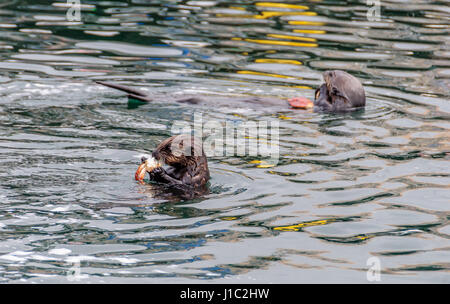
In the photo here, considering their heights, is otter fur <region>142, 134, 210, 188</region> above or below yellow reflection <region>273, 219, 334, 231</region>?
above

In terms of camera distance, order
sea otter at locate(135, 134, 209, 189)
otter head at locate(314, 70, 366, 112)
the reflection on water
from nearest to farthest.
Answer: the reflection on water, sea otter at locate(135, 134, 209, 189), otter head at locate(314, 70, 366, 112)

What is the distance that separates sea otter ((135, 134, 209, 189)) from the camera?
7121 millimetres

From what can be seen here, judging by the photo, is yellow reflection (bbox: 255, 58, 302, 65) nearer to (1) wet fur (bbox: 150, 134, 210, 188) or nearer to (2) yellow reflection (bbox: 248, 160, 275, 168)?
(2) yellow reflection (bbox: 248, 160, 275, 168)

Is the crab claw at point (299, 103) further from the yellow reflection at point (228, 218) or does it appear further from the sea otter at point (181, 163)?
the yellow reflection at point (228, 218)

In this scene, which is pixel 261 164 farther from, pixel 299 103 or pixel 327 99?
pixel 327 99

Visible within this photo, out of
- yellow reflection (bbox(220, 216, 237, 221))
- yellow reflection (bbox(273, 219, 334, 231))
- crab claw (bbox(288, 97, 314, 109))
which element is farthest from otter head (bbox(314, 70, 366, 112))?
yellow reflection (bbox(220, 216, 237, 221))

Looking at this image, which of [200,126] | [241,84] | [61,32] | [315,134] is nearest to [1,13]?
[61,32]

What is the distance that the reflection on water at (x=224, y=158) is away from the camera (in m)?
5.75

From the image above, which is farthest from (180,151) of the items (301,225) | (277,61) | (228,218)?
(277,61)

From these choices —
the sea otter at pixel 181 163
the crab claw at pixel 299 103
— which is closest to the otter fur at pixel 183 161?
the sea otter at pixel 181 163

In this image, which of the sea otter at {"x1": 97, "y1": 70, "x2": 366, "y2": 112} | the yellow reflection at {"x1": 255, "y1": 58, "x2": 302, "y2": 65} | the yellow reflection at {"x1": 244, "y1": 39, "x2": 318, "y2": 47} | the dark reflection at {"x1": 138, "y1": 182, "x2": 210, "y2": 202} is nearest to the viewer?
the dark reflection at {"x1": 138, "y1": 182, "x2": 210, "y2": 202}

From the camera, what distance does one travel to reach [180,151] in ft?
23.4

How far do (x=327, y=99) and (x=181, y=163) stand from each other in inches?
144
